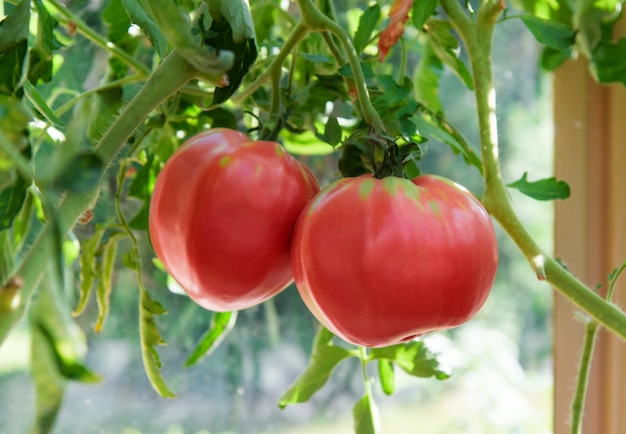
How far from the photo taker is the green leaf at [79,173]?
8.4 inches

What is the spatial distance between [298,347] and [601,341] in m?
0.36

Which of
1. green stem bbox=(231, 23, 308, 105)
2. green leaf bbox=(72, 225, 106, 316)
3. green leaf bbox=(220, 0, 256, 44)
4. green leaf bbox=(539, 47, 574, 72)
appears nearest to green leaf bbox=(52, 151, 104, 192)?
green leaf bbox=(220, 0, 256, 44)

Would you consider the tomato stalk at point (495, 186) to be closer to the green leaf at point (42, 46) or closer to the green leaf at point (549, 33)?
the green leaf at point (549, 33)

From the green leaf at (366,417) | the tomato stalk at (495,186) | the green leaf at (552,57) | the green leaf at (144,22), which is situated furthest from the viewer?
the green leaf at (552,57)

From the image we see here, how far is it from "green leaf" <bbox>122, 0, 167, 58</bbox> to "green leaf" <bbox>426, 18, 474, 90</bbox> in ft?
0.88

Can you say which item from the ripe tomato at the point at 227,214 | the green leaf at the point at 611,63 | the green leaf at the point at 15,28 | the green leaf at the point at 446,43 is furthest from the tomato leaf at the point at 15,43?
the green leaf at the point at 611,63

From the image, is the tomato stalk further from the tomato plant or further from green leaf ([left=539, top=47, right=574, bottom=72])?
green leaf ([left=539, top=47, right=574, bottom=72])

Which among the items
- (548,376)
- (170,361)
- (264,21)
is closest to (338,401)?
(170,361)

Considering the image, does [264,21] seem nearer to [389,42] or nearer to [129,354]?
[389,42]

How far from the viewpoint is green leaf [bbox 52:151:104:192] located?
0.21 meters

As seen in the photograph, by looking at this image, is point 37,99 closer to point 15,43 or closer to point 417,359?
point 15,43

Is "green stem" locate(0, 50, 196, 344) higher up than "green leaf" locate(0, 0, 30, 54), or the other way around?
"green leaf" locate(0, 0, 30, 54)

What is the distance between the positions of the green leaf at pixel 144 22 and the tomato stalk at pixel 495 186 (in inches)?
9.4

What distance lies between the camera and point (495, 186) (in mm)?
489
